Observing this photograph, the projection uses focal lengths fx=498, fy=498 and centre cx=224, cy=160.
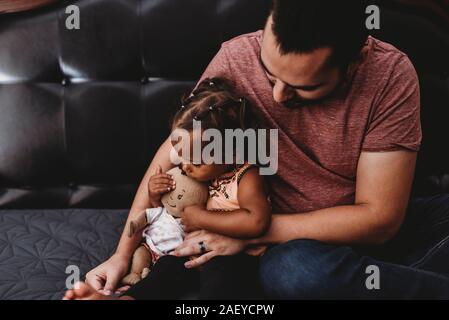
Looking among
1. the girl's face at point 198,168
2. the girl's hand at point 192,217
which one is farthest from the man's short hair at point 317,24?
the girl's hand at point 192,217

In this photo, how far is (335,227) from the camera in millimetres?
973

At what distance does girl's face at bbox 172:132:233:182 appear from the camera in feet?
3.20

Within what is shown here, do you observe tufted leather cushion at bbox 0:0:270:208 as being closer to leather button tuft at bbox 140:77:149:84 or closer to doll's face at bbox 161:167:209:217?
leather button tuft at bbox 140:77:149:84

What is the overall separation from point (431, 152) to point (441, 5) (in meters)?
Answer: 0.37

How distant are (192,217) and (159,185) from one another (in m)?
0.10

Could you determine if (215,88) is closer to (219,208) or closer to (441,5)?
(219,208)

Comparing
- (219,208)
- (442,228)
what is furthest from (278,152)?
(442,228)

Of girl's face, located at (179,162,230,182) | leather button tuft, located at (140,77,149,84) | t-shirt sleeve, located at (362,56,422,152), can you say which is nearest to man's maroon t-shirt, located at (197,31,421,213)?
t-shirt sleeve, located at (362,56,422,152)

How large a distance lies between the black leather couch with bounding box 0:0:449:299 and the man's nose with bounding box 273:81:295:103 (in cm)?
35

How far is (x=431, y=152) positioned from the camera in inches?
51.1

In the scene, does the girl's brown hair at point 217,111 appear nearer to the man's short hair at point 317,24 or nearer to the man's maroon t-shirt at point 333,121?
the man's maroon t-shirt at point 333,121

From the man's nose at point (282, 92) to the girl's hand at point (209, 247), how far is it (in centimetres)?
29

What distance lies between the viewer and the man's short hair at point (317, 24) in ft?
2.63

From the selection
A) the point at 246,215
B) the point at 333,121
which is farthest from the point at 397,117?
the point at 246,215
